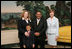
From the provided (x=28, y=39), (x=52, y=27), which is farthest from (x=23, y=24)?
(x=52, y=27)

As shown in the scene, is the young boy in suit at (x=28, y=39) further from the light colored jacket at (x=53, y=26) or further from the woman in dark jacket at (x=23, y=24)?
the light colored jacket at (x=53, y=26)

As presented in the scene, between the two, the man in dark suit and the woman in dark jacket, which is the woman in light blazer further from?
the woman in dark jacket

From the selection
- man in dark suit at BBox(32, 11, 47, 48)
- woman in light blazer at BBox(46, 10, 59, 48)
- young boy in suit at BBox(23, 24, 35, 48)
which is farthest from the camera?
woman in light blazer at BBox(46, 10, 59, 48)

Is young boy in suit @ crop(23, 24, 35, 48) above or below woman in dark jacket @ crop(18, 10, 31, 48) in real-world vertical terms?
below

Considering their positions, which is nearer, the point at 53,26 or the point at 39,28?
the point at 39,28

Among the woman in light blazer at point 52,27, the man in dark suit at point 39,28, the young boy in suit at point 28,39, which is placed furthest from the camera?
the woman in light blazer at point 52,27

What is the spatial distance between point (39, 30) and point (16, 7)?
5.04 ft

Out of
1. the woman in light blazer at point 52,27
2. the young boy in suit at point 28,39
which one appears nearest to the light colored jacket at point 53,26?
the woman in light blazer at point 52,27

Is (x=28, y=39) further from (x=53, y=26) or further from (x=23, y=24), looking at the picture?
(x=53, y=26)

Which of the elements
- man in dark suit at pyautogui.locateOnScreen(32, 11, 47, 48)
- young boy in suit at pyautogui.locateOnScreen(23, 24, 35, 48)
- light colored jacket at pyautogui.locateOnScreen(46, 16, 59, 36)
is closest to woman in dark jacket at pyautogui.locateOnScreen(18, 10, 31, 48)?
young boy in suit at pyautogui.locateOnScreen(23, 24, 35, 48)

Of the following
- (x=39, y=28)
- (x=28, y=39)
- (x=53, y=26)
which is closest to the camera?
(x=28, y=39)

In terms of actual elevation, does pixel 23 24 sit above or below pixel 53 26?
above

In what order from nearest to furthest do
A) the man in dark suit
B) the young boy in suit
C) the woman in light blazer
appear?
the young boy in suit, the man in dark suit, the woman in light blazer

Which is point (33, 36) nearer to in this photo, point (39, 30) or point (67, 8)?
point (39, 30)
